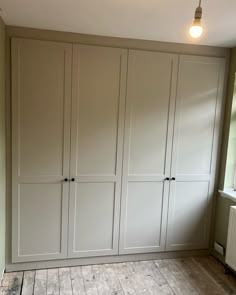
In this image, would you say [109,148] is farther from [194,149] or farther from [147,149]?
[194,149]

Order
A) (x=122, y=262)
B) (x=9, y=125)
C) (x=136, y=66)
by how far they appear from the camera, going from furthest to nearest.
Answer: (x=122, y=262) → (x=136, y=66) → (x=9, y=125)

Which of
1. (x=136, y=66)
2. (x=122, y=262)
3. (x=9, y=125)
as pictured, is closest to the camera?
(x=9, y=125)

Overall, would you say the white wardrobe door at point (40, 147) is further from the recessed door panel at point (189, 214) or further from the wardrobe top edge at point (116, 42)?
the recessed door panel at point (189, 214)

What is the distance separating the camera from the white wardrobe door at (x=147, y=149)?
296cm

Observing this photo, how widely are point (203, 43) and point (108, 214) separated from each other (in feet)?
6.60

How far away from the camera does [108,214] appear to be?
3.05 meters

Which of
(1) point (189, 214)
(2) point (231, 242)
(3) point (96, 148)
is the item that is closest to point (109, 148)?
(3) point (96, 148)

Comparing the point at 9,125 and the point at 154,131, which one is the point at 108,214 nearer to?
the point at 154,131

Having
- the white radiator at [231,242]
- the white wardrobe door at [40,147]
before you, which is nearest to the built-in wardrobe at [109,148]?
the white wardrobe door at [40,147]

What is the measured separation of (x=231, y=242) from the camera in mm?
2881

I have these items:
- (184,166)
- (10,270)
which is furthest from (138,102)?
(10,270)

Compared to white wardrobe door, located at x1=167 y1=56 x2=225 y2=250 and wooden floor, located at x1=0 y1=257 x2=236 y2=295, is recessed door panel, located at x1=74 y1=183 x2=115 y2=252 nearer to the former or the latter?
wooden floor, located at x1=0 y1=257 x2=236 y2=295

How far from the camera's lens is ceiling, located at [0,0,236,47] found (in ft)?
6.56

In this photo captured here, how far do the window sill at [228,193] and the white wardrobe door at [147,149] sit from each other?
0.61 meters
